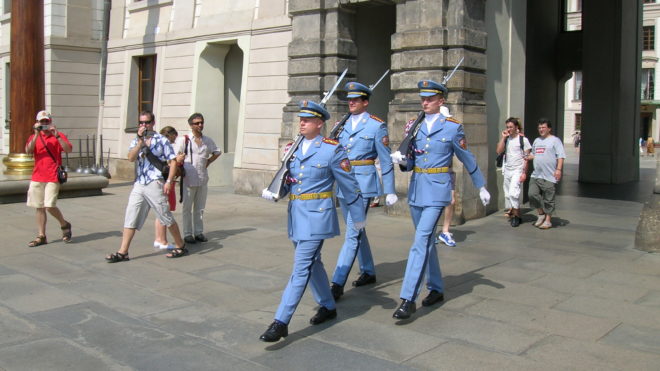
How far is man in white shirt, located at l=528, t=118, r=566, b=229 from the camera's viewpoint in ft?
33.6

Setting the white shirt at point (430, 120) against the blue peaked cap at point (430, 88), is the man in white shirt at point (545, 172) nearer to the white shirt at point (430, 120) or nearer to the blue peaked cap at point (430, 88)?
the white shirt at point (430, 120)

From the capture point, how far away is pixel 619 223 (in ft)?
35.8

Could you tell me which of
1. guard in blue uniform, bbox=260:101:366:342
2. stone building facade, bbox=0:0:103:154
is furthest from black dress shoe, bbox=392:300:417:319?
stone building facade, bbox=0:0:103:154

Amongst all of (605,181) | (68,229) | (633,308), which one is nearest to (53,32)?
(68,229)

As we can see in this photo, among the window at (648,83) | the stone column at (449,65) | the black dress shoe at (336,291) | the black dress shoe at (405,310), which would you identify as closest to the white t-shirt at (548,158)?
the stone column at (449,65)

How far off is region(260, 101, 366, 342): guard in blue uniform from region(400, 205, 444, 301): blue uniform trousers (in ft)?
2.43

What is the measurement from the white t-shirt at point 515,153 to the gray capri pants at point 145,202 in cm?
530

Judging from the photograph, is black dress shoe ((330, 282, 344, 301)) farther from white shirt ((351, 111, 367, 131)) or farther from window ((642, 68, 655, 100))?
window ((642, 68, 655, 100))

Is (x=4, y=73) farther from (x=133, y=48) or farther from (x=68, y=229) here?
(x=68, y=229)

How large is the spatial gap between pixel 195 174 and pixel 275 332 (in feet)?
15.0

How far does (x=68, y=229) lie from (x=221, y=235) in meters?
2.08

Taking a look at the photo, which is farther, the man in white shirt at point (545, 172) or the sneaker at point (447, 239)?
the man in white shirt at point (545, 172)

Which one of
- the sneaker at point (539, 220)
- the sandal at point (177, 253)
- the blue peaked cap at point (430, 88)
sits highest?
the blue peaked cap at point (430, 88)

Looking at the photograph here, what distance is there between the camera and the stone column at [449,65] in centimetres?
1074
